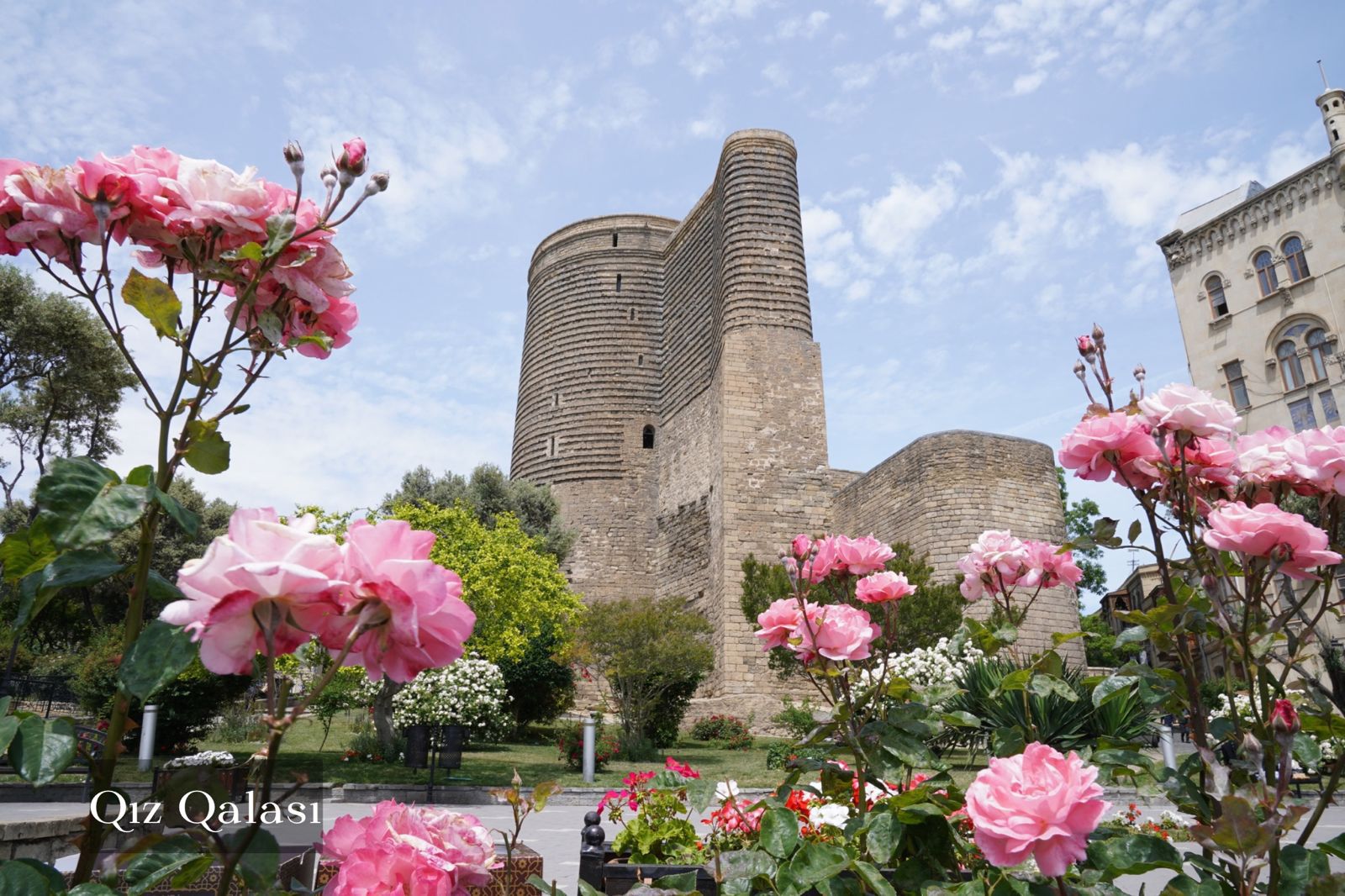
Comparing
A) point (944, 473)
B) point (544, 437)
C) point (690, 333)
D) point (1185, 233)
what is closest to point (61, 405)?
point (544, 437)

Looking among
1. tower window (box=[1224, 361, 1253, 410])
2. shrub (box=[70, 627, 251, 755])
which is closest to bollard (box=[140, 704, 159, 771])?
shrub (box=[70, 627, 251, 755])

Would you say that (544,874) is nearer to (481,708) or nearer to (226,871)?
(226,871)

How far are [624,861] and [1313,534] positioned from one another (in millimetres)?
2480

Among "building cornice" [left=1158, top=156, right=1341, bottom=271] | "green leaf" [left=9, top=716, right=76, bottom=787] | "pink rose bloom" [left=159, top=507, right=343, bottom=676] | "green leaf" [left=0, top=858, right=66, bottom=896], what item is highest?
"building cornice" [left=1158, top=156, right=1341, bottom=271]

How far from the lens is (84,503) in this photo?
100 centimetres

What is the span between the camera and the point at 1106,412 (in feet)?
6.20

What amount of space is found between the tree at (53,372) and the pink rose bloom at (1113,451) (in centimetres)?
1977

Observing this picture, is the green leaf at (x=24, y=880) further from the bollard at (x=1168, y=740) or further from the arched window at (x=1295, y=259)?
the arched window at (x=1295, y=259)

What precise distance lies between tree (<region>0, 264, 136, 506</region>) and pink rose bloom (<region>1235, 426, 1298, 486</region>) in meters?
→ 20.0

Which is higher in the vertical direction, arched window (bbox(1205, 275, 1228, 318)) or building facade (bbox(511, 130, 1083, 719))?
arched window (bbox(1205, 275, 1228, 318))

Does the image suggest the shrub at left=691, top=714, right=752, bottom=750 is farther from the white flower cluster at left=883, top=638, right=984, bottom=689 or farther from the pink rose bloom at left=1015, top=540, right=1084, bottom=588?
the pink rose bloom at left=1015, top=540, right=1084, bottom=588

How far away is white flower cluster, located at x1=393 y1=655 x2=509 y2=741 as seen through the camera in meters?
10.4

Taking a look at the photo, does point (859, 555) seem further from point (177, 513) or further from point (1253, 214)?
point (1253, 214)

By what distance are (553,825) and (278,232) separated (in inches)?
281
